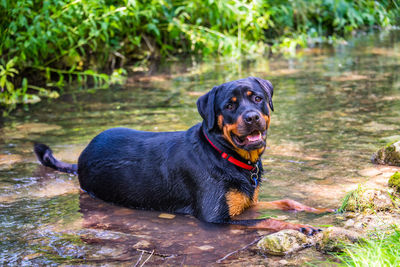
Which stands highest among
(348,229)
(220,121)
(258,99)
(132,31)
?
(132,31)

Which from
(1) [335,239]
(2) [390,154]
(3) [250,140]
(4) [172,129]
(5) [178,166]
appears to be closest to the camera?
(1) [335,239]

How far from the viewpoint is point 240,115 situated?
3.65 m

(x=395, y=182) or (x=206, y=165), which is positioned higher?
(x=206, y=165)

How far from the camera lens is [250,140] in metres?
3.70

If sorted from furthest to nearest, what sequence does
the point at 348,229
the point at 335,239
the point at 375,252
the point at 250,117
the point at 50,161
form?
the point at 50,161
the point at 250,117
the point at 348,229
the point at 335,239
the point at 375,252

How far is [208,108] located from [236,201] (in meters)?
0.74

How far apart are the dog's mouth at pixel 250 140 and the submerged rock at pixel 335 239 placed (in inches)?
33.6

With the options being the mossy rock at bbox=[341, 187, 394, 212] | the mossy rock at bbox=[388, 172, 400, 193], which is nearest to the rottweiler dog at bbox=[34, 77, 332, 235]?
the mossy rock at bbox=[341, 187, 394, 212]

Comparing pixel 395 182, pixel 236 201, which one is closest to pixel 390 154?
pixel 395 182

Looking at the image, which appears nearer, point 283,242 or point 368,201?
point 283,242

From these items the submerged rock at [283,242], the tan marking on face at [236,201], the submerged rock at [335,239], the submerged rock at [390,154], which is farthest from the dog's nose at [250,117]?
the submerged rock at [390,154]

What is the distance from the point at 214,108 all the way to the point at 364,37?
12303 millimetres

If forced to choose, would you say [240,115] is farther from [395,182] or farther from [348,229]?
[395,182]

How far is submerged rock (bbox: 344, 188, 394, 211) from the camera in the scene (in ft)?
11.8
